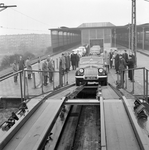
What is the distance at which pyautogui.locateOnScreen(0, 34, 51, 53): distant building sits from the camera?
2738 cm

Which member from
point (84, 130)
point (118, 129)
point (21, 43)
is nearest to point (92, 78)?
point (84, 130)

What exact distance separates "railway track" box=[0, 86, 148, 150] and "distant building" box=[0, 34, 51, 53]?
19673mm

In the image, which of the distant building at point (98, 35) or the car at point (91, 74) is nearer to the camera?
the car at point (91, 74)

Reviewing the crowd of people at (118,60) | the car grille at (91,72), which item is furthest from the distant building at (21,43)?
the car grille at (91,72)

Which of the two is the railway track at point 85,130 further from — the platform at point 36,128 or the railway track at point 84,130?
the platform at point 36,128

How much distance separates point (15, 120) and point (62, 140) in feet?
5.84

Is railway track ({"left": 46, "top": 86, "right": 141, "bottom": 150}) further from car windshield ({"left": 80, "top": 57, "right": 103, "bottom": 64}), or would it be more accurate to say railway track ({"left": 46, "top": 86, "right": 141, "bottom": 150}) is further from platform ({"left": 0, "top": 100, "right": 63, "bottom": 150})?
car windshield ({"left": 80, "top": 57, "right": 103, "bottom": 64})

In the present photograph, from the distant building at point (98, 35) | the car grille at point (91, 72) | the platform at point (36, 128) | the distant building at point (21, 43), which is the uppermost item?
the distant building at point (98, 35)

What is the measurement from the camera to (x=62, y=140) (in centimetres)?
693

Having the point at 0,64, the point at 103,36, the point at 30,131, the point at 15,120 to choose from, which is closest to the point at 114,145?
the point at 30,131

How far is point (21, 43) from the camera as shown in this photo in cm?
3403

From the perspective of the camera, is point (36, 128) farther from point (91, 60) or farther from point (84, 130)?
point (91, 60)

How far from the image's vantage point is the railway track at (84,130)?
15.7ft

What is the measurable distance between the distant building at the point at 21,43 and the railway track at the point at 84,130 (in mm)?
19673
